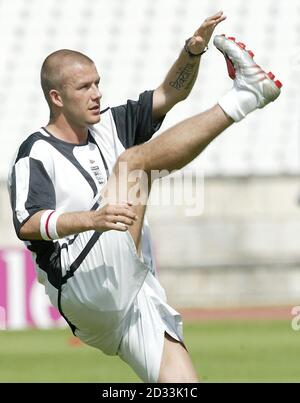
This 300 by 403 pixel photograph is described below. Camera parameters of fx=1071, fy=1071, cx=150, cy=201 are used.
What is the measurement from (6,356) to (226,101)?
24.3 ft

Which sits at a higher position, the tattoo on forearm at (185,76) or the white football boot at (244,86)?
the tattoo on forearm at (185,76)

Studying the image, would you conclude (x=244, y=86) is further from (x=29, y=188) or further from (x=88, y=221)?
(x=29, y=188)

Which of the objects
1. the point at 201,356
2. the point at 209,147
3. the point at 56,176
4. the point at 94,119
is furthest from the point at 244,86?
the point at 209,147

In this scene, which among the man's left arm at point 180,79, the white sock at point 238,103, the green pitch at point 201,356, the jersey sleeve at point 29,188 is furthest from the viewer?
the green pitch at point 201,356

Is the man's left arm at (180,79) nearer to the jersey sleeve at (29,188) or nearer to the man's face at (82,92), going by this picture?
the man's face at (82,92)

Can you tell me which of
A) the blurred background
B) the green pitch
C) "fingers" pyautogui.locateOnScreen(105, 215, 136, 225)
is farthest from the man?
the blurred background

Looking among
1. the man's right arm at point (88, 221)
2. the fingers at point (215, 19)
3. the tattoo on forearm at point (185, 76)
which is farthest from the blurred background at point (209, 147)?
the man's right arm at point (88, 221)

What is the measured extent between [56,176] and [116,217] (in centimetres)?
90

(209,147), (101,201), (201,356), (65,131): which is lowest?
(201,356)

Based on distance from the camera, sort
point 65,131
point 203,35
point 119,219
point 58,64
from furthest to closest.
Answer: point 203,35 → point 65,131 → point 58,64 → point 119,219

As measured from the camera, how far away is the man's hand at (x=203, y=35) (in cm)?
618

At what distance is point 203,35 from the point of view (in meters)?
6.31

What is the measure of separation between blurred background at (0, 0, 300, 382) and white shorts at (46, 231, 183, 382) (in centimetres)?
916
